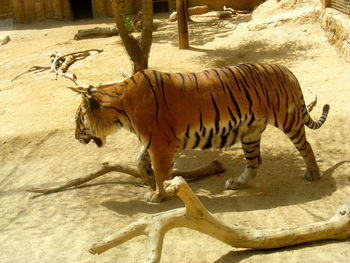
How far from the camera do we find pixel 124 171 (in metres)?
5.24

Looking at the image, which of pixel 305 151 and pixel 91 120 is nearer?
pixel 91 120

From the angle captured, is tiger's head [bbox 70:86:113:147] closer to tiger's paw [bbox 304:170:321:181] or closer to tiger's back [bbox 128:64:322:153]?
tiger's back [bbox 128:64:322:153]

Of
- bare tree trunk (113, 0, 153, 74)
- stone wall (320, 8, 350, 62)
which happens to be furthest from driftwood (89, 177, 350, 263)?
stone wall (320, 8, 350, 62)

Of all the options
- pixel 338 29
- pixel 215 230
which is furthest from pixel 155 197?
pixel 338 29

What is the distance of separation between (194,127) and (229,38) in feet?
24.5

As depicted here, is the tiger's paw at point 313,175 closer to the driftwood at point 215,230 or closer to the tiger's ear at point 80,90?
the driftwood at point 215,230

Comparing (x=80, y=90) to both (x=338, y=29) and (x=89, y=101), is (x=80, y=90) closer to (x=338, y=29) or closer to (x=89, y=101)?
(x=89, y=101)

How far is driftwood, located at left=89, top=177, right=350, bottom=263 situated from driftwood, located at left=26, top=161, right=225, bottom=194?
1966 millimetres

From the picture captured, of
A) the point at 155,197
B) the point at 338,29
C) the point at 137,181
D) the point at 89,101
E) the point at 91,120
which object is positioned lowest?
the point at 137,181

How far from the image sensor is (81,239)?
4.00 meters

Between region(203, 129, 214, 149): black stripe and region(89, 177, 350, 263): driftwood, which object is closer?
region(89, 177, 350, 263): driftwood

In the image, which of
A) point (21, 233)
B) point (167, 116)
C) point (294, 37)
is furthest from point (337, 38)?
point (21, 233)

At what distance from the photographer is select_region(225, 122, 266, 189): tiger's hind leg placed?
4.93m

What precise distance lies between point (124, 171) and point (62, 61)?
6521 mm
